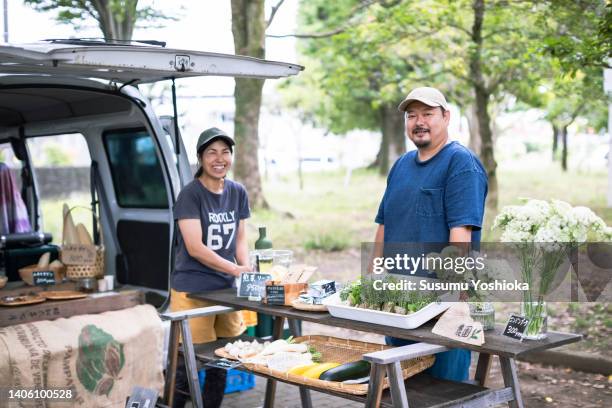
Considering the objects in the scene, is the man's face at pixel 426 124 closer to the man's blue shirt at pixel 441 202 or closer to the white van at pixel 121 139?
the man's blue shirt at pixel 441 202

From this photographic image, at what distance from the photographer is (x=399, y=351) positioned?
337 centimetres

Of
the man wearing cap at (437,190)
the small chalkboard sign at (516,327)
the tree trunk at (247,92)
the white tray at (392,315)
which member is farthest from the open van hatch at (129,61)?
the tree trunk at (247,92)

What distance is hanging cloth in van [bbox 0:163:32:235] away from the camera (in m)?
7.23

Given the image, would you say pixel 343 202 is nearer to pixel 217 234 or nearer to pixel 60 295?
pixel 60 295

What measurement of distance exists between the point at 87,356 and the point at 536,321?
8.69 ft

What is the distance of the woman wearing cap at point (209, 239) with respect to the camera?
4719mm

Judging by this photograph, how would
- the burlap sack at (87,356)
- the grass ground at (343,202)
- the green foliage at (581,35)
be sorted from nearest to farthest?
the burlap sack at (87,356) → the green foliage at (581,35) → the grass ground at (343,202)

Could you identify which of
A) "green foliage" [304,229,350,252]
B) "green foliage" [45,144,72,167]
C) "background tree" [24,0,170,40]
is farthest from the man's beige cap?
"green foliage" [45,144,72,167]

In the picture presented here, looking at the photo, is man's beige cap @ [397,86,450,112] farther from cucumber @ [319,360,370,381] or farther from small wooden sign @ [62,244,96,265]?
small wooden sign @ [62,244,96,265]

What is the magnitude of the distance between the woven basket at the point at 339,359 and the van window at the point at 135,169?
2.40 m

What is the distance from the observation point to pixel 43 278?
5555mm

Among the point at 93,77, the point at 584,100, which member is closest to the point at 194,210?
the point at 93,77

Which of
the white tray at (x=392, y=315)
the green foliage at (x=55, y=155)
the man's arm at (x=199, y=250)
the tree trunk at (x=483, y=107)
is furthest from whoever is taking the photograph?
the green foliage at (x=55, y=155)

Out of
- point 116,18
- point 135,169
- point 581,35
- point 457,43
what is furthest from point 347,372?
point 457,43
